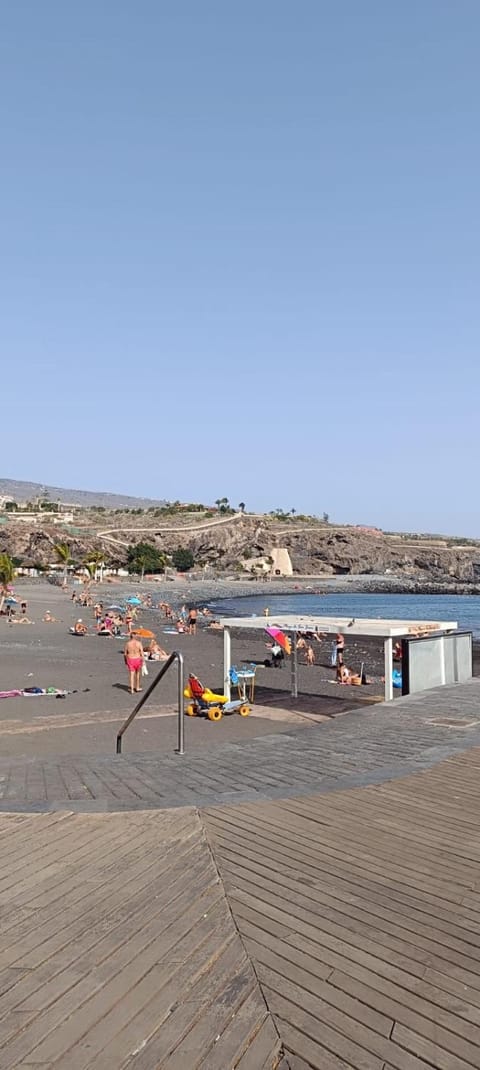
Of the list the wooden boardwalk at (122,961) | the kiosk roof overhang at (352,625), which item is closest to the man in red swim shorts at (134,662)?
the kiosk roof overhang at (352,625)

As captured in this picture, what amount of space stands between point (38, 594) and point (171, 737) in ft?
192

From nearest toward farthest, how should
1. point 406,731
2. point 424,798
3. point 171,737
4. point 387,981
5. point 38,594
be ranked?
point 387,981 < point 424,798 < point 406,731 < point 171,737 < point 38,594

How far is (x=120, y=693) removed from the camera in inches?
703

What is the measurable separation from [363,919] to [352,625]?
9.40 metres

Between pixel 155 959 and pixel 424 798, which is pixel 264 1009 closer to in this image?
pixel 155 959

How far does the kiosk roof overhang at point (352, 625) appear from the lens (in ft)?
43.5

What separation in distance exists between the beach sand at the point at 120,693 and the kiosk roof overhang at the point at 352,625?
153cm

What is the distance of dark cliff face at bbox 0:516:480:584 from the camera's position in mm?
129250

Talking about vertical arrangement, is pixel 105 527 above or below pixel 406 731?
above

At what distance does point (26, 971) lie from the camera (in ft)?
12.6

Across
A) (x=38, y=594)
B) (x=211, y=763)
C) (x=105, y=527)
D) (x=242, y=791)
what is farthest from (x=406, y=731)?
(x=105, y=527)

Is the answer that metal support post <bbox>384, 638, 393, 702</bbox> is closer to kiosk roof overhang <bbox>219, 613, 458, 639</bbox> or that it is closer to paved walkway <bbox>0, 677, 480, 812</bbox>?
kiosk roof overhang <bbox>219, 613, 458, 639</bbox>

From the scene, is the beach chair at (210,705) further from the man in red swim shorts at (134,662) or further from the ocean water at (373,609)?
the ocean water at (373,609)

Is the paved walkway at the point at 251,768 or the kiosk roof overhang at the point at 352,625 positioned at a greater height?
the kiosk roof overhang at the point at 352,625
